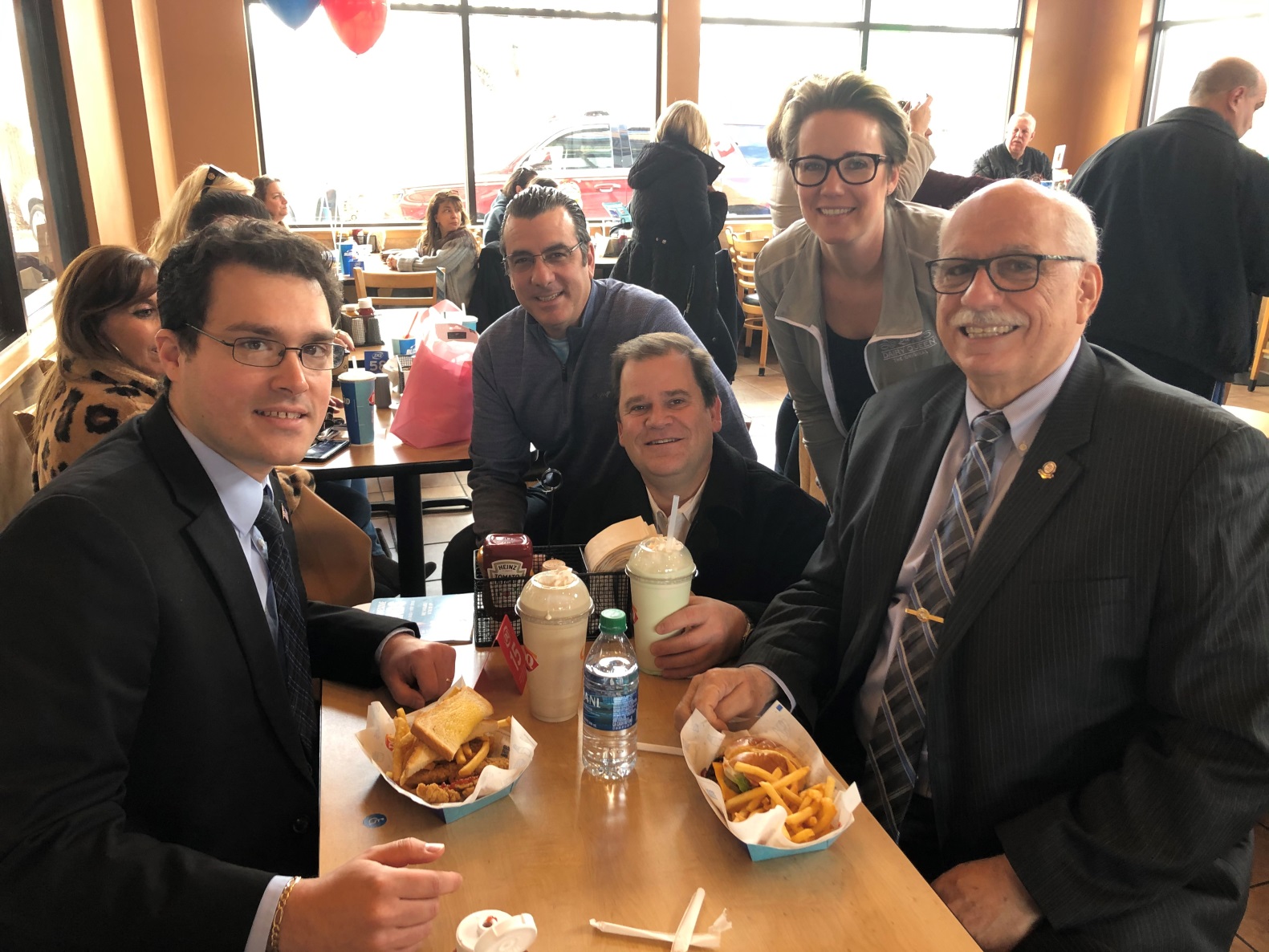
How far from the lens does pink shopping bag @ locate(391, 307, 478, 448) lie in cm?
287

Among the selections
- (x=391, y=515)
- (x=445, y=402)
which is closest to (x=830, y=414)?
(x=445, y=402)

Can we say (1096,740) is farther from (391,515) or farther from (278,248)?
(391,515)

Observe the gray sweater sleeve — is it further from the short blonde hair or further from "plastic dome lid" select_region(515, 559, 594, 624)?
the short blonde hair

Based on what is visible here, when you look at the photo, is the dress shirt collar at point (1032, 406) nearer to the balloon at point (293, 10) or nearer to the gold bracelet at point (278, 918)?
the gold bracelet at point (278, 918)

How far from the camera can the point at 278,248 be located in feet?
4.46

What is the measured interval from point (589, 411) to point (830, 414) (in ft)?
2.21

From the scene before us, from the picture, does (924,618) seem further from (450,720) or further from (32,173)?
(32,173)

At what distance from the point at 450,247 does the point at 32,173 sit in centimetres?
216

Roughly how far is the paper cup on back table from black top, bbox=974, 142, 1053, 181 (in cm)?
628

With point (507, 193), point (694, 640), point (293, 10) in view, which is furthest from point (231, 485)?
point (293, 10)

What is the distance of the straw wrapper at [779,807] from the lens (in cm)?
109

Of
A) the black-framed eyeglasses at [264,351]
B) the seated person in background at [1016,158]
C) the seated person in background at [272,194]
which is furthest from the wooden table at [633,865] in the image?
the seated person in background at [1016,158]

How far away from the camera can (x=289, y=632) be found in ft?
4.75

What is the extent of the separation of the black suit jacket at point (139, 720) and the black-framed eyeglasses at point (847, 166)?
146 centimetres
